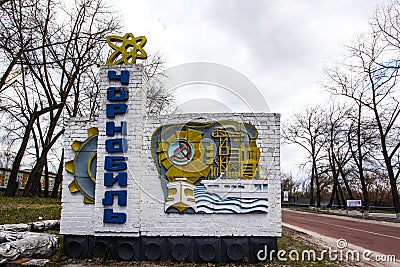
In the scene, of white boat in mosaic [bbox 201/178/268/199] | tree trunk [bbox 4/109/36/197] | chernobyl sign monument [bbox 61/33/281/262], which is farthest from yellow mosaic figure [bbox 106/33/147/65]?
tree trunk [bbox 4/109/36/197]

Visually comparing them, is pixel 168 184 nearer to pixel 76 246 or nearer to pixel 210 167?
pixel 210 167

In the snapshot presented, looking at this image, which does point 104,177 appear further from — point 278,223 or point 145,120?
point 278,223

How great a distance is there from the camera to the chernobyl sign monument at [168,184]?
714cm

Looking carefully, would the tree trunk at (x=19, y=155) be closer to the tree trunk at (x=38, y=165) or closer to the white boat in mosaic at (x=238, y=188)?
the tree trunk at (x=38, y=165)

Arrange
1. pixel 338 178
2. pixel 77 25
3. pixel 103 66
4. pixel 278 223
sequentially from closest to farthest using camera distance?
1. pixel 278 223
2. pixel 103 66
3. pixel 77 25
4. pixel 338 178

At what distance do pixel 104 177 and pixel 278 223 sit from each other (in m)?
3.48

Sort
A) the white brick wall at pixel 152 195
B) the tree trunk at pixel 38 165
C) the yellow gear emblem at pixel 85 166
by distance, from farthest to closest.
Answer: the tree trunk at pixel 38 165
the yellow gear emblem at pixel 85 166
the white brick wall at pixel 152 195

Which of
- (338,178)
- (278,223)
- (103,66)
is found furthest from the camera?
(338,178)

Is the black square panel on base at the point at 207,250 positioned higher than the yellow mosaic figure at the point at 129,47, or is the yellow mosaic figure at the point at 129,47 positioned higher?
the yellow mosaic figure at the point at 129,47

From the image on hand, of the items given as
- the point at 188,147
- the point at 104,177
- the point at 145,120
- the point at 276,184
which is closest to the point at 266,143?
the point at 276,184

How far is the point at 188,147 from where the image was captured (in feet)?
24.5

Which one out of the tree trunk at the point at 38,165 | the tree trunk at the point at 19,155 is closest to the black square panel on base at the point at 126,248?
the tree trunk at the point at 19,155

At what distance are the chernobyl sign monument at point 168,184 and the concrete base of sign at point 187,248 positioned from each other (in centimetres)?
2

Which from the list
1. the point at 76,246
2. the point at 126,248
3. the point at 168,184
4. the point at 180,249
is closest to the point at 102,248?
the point at 126,248
